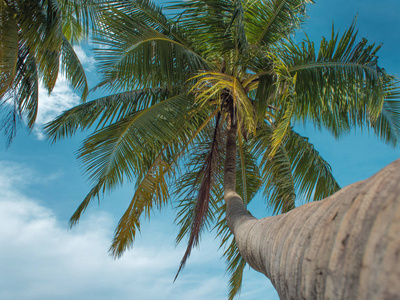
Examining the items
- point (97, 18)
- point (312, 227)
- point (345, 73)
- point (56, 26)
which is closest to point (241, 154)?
point (345, 73)

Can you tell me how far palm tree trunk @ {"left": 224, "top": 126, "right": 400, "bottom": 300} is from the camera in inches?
34.4

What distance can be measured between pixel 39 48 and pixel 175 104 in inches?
101

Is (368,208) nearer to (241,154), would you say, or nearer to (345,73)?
(345,73)

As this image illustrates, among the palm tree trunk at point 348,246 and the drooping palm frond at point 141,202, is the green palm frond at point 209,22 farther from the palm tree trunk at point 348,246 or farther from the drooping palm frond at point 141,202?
the palm tree trunk at point 348,246

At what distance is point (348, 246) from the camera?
39.6 inches

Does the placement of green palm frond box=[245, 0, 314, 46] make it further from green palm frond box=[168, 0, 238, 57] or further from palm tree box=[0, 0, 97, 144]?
palm tree box=[0, 0, 97, 144]

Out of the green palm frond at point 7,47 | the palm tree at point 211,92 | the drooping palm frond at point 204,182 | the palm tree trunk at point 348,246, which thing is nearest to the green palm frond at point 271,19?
the palm tree at point 211,92

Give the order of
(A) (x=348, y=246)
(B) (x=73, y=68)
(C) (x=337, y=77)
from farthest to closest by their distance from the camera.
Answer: (B) (x=73, y=68) → (C) (x=337, y=77) → (A) (x=348, y=246)

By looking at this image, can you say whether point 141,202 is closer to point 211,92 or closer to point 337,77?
point 211,92

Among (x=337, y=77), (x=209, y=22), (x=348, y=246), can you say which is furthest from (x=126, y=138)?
(x=348, y=246)

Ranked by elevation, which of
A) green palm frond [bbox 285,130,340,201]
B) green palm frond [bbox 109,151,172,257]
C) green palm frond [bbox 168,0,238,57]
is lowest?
green palm frond [bbox 109,151,172,257]

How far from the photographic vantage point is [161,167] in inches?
204

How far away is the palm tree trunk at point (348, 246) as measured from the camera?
2.87ft

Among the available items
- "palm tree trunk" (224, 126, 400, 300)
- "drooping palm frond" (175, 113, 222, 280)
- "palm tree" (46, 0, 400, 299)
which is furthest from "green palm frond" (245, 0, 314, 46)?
"palm tree trunk" (224, 126, 400, 300)
